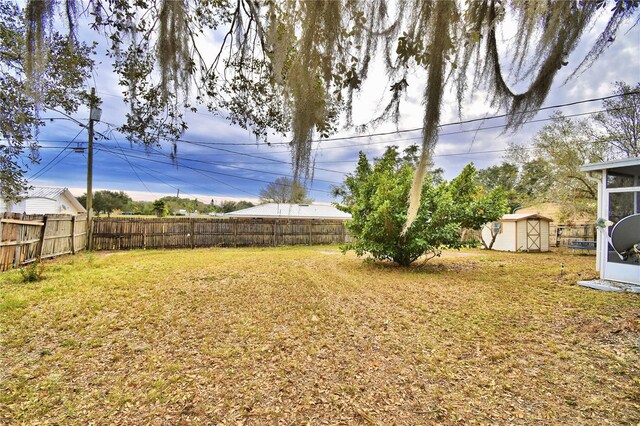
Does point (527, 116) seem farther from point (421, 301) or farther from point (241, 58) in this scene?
point (421, 301)

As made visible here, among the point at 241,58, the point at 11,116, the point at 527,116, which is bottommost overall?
the point at 527,116

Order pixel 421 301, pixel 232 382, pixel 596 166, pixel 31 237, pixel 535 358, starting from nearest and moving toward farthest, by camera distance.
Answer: pixel 232 382, pixel 535 358, pixel 421 301, pixel 596 166, pixel 31 237

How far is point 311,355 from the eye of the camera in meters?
2.72

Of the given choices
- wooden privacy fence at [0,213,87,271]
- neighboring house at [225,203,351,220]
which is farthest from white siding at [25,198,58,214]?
neighboring house at [225,203,351,220]

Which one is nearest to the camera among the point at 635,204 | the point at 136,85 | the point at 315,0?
the point at 315,0

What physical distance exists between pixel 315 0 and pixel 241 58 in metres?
0.97

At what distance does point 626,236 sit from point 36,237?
12439mm

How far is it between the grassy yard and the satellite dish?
963 mm

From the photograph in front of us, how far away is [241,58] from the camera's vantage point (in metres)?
1.92

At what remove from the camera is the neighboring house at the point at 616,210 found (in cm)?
512

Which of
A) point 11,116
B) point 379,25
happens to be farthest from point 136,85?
point 379,25

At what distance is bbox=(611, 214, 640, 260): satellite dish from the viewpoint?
4.76 meters

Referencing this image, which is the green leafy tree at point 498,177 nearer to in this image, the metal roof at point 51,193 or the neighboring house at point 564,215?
the neighboring house at point 564,215

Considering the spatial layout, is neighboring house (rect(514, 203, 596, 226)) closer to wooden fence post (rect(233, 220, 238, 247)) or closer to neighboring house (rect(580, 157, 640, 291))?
neighboring house (rect(580, 157, 640, 291))
